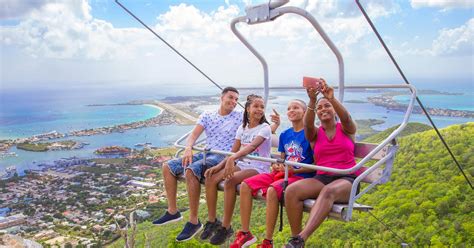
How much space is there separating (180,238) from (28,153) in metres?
56.0

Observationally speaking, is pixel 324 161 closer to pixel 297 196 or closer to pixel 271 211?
pixel 297 196

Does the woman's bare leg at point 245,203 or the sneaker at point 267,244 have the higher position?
the woman's bare leg at point 245,203

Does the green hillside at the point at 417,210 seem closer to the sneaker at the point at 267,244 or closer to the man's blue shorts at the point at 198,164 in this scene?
the man's blue shorts at the point at 198,164

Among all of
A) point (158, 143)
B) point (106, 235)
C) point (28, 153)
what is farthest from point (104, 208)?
point (28, 153)

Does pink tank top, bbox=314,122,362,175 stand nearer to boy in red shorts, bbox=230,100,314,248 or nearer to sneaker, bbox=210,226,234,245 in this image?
boy in red shorts, bbox=230,100,314,248

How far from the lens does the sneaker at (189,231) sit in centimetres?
373

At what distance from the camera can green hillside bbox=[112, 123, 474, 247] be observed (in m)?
27.9

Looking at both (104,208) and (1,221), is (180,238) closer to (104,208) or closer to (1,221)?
(104,208)

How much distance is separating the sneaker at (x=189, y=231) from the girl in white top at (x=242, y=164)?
174 mm

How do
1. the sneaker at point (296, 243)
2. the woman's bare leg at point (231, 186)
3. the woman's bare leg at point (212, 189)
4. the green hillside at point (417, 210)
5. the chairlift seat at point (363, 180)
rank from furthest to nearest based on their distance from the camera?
the green hillside at point (417, 210)
the woman's bare leg at point (212, 189)
the woman's bare leg at point (231, 186)
the chairlift seat at point (363, 180)
the sneaker at point (296, 243)

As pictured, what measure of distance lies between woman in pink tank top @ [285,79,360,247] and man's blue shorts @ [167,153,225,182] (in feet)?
2.69

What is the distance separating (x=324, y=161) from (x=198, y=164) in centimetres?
97

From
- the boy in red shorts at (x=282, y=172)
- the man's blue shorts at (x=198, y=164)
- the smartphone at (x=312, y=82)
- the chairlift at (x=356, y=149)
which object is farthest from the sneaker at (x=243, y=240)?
the smartphone at (x=312, y=82)

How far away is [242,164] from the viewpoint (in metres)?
3.68
